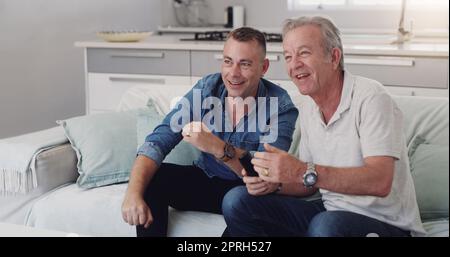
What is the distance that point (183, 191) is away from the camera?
1.38 meters

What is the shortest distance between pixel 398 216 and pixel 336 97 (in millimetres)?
245

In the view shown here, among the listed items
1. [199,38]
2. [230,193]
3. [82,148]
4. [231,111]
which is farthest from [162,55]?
[230,193]

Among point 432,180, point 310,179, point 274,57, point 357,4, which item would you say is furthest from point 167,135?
point 357,4

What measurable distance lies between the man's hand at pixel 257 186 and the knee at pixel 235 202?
0.02 meters

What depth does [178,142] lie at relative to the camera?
1.42 meters

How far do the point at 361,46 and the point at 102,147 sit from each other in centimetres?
110

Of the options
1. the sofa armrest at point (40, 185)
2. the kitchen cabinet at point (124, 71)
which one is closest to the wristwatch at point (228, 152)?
the sofa armrest at point (40, 185)

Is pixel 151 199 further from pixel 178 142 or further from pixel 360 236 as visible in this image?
pixel 360 236

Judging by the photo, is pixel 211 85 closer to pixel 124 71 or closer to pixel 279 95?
pixel 279 95

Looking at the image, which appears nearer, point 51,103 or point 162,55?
point 51,103

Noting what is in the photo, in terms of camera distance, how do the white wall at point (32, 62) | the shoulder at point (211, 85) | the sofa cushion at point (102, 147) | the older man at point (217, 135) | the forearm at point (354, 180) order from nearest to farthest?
1. the forearm at point (354, 180)
2. the older man at point (217, 135)
3. the shoulder at point (211, 85)
4. the sofa cushion at point (102, 147)
5. the white wall at point (32, 62)

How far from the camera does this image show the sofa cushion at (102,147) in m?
1.53

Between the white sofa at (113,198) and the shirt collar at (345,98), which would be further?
the white sofa at (113,198)

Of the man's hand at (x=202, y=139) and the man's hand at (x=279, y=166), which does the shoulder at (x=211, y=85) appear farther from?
the man's hand at (x=279, y=166)
